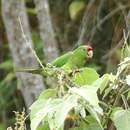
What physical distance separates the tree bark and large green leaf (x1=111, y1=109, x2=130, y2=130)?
206 cm

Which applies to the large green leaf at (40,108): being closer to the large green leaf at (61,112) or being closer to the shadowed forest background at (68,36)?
the large green leaf at (61,112)

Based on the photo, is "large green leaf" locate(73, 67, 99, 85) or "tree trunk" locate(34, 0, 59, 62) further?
"tree trunk" locate(34, 0, 59, 62)

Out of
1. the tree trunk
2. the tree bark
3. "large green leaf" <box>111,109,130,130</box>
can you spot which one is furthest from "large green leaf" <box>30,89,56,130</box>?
the tree trunk

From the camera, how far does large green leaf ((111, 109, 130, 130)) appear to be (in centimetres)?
79

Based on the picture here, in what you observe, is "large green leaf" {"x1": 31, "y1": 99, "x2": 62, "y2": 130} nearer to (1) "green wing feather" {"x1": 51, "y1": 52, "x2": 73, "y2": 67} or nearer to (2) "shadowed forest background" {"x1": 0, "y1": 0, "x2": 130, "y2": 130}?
(1) "green wing feather" {"x1": 51, "y1": 52, "x2": 73, "y2": 67}

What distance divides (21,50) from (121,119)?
217 centimetres

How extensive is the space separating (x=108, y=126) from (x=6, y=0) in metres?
2.09

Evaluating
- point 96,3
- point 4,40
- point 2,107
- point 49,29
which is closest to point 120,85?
point 49,29

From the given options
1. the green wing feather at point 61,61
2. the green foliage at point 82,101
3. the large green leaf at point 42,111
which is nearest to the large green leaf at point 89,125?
the green foliage at point 82,101

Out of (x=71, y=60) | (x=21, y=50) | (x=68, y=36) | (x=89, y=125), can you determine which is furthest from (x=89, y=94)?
(x=68, y=36)

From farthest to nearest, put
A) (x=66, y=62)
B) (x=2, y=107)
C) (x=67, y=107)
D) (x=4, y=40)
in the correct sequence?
(x=4, y=40) → (x=2, y=107) → (x=66, y=62) → (x=67, y=107)

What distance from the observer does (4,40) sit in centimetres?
480

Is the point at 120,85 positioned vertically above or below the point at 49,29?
below

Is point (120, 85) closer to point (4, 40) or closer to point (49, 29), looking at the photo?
point (49, 29)
